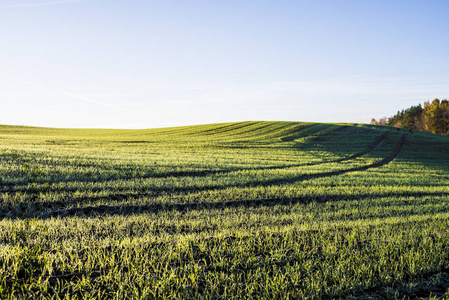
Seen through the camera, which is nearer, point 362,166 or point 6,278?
point 6,278

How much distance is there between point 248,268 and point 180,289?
1.50 m

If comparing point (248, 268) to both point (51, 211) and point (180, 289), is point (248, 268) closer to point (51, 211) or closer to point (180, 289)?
point (180, 289)

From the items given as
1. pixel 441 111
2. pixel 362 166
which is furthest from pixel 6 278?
pixel 441 111

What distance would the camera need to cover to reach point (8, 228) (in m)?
7.67

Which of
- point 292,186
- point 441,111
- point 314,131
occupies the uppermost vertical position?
point 441,111

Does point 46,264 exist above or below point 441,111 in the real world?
below

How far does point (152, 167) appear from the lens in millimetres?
20844

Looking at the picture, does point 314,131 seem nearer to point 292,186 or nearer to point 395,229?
point 292,186

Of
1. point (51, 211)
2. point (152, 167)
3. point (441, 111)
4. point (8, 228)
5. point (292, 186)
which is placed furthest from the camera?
point (441, 111)

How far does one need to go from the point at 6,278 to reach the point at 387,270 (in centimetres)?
712

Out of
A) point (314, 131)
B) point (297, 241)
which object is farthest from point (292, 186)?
point (314, 131)

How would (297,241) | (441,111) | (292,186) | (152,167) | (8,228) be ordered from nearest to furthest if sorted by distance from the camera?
(297,241), (8,228), (292,186), (152,167), (441,111)

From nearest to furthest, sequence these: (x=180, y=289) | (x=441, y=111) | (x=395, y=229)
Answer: (x=180, y=289)
(x=395, y=229)
(x=441, y=111)

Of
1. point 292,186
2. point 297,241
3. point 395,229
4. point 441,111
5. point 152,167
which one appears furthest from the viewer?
point 441,111
